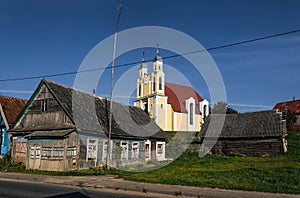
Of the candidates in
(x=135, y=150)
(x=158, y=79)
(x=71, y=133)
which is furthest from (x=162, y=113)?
(x=71, y=133)

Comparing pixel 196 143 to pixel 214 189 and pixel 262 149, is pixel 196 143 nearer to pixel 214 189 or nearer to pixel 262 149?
pixel 262 149

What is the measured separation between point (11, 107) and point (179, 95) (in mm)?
40619

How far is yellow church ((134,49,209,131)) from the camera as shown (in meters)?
60.2

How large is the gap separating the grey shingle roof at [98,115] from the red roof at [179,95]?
99.9 ft

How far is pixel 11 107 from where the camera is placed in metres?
29.8

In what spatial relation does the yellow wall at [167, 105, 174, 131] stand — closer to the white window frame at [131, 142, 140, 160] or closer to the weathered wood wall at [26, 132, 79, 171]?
the white window frame at [131, 142, 140, 160]

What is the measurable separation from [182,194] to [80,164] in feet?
36.9

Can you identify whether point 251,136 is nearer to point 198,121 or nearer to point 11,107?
point 11,107

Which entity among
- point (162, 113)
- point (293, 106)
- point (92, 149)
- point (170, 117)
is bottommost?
point (92, 149)

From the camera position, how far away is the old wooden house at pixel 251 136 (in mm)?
31672

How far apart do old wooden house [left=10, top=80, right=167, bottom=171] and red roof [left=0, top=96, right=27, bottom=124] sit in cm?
378

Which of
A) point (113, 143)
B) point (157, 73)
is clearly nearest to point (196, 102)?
point (157, 73)

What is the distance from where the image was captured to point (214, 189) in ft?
43.3

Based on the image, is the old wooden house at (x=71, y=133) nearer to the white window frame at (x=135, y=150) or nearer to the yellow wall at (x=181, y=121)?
the white window frame at (x=135, y=150)
